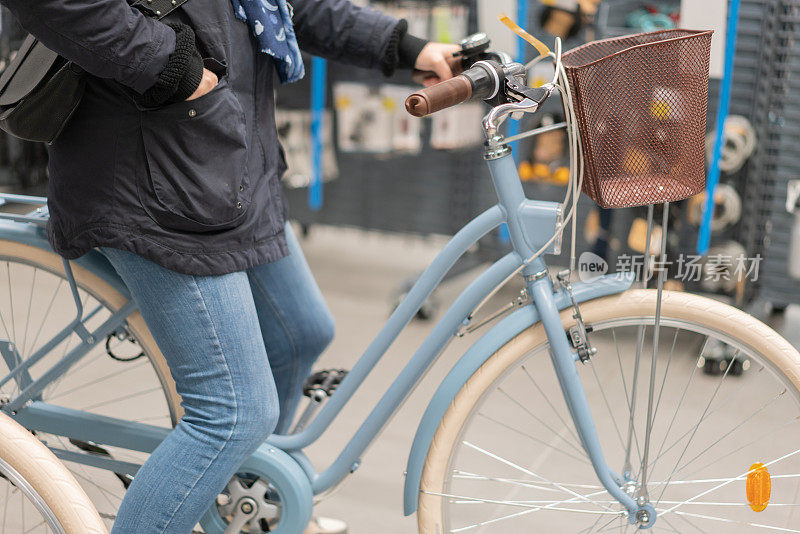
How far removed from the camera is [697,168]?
4.25 ft

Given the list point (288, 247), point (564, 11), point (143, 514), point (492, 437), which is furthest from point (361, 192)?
point (143, 514)

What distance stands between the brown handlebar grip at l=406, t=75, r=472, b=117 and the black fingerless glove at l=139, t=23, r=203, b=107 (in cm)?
30

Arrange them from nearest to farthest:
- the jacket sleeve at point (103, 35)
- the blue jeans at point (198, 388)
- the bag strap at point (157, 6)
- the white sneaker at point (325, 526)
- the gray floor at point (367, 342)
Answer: the jacket sleeve at point (103, 35) → the bag strap at point (157, 6) → the blue jeans at point (198, 388) → the white sneaker at point (325, 526) → the gray floor at point (367, 342)

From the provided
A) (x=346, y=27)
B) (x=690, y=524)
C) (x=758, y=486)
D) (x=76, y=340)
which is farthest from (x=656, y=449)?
(x=76, y=340)

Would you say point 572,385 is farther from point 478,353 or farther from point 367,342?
point 367,342

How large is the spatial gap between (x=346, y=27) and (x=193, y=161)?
444 millimetres

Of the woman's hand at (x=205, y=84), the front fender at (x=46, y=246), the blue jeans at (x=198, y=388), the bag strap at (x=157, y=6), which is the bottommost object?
the blue jeans at (x=198, y=388)

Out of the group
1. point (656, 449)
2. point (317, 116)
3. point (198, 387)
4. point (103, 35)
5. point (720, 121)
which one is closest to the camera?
point (103, 35)

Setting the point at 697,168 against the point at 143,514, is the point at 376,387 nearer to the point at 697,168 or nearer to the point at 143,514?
the point at 143,514

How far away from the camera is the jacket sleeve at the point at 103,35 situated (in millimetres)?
1128

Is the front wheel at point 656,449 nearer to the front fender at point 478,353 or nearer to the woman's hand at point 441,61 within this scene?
the front fender at point 478,353

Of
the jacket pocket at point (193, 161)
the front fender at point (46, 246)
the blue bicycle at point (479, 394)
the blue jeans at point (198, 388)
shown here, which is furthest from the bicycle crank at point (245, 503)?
the jacket pocket at point (193, 161)

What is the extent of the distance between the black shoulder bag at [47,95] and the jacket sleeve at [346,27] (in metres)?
0.35

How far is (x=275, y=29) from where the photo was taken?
4.59 ft
